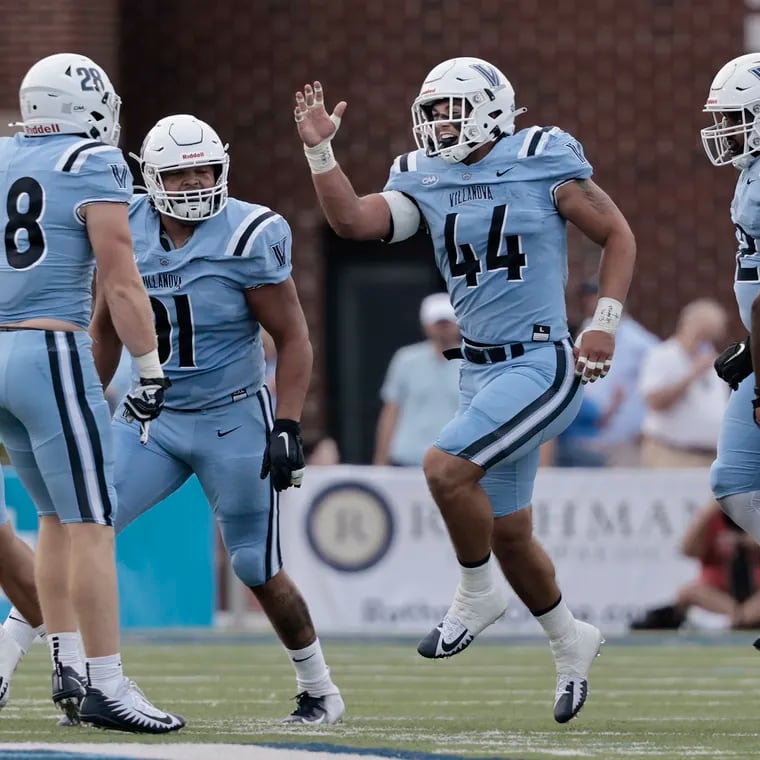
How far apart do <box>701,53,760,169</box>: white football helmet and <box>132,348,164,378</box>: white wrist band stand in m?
2.05

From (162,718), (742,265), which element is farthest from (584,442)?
(162,718)

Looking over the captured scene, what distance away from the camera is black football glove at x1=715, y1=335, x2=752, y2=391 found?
6914 mm

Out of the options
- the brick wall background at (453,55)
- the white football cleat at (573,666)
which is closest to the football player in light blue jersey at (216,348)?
the white football cleat at (573,666)

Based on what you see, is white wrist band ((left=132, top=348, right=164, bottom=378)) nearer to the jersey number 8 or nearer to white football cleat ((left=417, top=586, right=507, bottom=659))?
the jersey number 8

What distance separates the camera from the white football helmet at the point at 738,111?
6.91m

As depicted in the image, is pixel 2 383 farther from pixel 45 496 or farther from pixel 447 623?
pixel 447 623

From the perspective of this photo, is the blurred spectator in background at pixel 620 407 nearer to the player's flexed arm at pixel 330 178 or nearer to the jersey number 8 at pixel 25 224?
the player's flexed arm at pixel 330 178

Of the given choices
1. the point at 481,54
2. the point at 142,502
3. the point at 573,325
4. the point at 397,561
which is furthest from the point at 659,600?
the point at 142,502

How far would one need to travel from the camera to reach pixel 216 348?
683 centimetres

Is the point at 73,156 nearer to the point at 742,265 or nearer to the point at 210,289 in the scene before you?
the point at 210,289

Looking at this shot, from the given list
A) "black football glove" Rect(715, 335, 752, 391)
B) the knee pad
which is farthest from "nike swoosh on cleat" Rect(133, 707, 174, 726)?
"black football glove" Rect(715, 335, 752, 391)

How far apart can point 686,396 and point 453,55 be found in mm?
4246

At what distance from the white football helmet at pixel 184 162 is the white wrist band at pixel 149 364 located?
72 cm

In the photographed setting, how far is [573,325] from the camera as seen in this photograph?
50.3 feet
